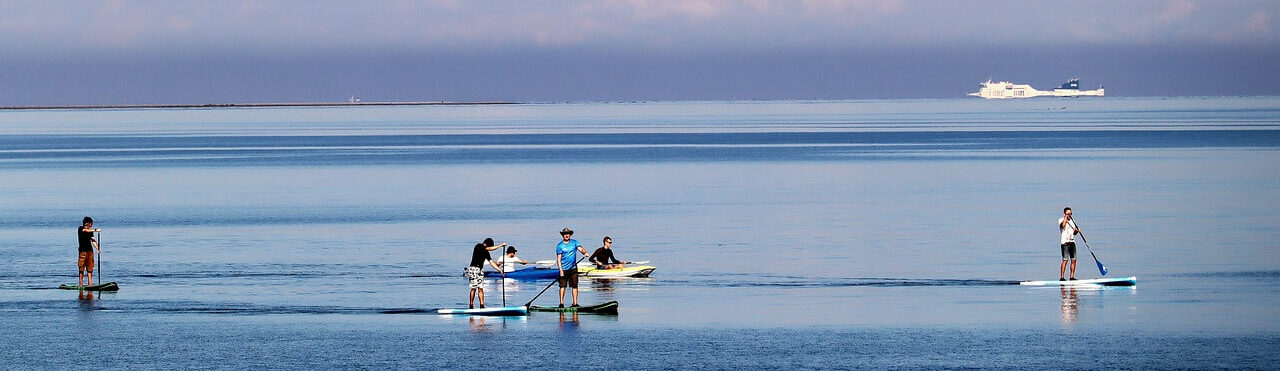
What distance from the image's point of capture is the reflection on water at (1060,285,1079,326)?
86.7 ft

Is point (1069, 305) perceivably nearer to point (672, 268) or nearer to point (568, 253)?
point (568, 253)

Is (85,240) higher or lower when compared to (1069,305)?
higher

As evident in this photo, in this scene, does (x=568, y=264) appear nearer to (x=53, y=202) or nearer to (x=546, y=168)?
(x=53, y=202)

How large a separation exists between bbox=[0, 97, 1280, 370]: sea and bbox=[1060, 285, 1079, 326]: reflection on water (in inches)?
2.5

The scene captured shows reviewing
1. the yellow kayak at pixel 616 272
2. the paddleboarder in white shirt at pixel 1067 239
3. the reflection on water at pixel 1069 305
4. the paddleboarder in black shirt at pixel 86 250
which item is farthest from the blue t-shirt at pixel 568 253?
the paddleboarder in white shirt at pixel 1067 239

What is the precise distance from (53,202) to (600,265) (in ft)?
119

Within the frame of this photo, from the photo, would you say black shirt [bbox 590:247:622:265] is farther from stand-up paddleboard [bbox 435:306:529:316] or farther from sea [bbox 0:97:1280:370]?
stand-up paddleboard [bbox 435:306:529:316]

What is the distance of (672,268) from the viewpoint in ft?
117

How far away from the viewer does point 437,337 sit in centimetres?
2489

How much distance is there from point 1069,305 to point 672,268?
955 cm

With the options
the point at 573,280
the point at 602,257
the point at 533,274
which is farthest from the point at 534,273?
the point at 573,280

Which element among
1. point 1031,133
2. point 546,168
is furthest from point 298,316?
point 1031,133

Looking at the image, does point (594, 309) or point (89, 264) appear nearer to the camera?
point (594, 309)

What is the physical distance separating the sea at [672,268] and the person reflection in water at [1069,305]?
6 cm
